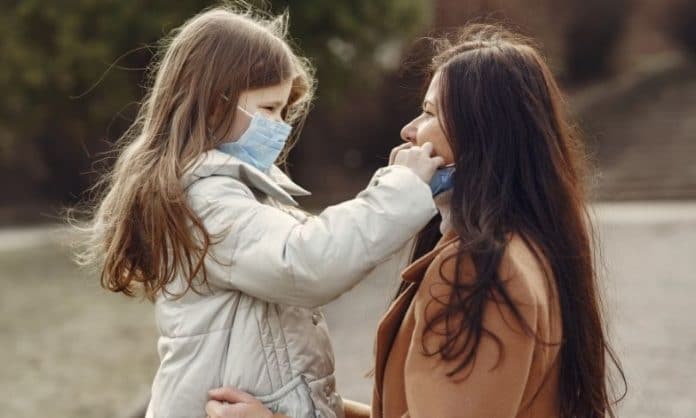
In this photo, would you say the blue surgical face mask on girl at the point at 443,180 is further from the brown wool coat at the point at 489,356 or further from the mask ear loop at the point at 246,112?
the mask ear loop at the point at 246,112

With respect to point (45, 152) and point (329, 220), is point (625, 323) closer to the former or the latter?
point (329, 220)

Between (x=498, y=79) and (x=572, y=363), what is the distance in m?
0.58

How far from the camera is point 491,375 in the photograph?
2021mm

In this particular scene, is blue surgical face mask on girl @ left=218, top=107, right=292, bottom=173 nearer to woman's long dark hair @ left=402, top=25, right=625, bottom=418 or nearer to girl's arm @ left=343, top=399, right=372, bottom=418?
woman's long dark hair @ left=402, top=25, right=625, bottom=418

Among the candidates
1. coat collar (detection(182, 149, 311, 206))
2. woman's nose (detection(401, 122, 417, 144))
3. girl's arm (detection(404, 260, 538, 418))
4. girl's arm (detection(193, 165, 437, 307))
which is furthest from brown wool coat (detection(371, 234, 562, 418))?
coat collar (detection(182, 149, 311, 206))

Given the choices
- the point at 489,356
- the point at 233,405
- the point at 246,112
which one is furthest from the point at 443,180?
the point at 233,405

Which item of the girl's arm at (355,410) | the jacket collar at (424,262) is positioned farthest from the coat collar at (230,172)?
the girl's arm at (355,410)

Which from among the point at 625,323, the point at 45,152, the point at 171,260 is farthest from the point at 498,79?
the point at 45,152

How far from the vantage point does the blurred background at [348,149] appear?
7457 millimetres

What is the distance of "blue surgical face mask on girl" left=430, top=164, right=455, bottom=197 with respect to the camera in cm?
227

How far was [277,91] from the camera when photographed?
8.53 feet

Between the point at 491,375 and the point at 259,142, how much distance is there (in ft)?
2.70

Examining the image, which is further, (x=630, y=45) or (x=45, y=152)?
(x=630, y=45)

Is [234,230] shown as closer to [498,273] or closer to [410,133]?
[410,133]
